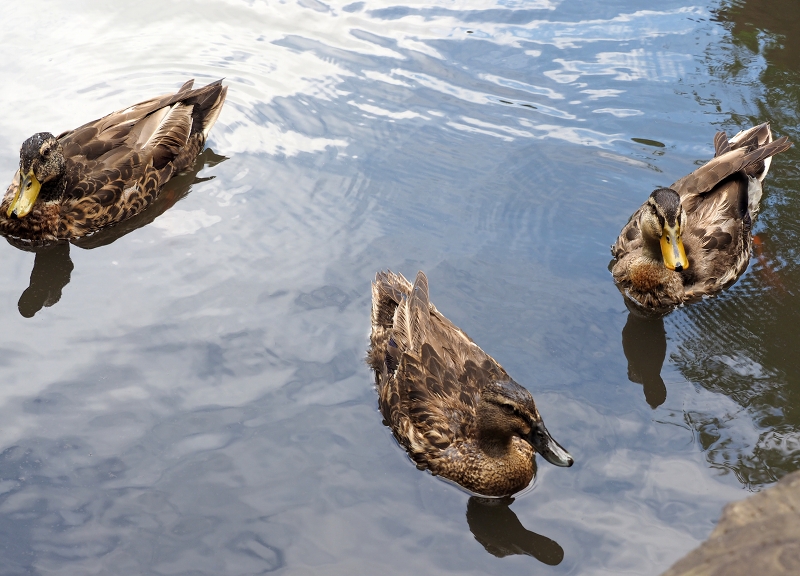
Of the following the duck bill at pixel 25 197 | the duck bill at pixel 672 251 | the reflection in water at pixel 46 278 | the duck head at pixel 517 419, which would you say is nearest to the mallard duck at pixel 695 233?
the duck bill at pixel 672 251

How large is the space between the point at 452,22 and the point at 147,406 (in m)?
6.46

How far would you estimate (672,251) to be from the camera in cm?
691

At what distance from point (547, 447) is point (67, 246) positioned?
506cm

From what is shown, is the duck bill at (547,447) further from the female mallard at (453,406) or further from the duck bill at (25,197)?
the duck bill at (25,197)

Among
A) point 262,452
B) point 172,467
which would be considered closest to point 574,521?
point 262,452

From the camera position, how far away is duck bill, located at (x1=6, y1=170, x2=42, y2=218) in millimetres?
7551

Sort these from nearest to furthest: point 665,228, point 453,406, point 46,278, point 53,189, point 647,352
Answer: point 453,406
point 647,352
point 665,228
point 46,278
point 53,189

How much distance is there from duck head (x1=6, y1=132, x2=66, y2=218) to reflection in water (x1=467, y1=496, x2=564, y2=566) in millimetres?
4944

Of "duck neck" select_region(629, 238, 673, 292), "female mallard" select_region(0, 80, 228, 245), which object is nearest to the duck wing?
"duck neck" select_region(629, 238, 673, 292)

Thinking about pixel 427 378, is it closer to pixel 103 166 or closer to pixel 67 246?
pixel 67 246

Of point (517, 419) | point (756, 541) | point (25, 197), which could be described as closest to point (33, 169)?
point (25, 197)

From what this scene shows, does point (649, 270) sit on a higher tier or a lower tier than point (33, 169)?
lower

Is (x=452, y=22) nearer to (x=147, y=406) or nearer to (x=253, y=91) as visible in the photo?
(x=253, y=91)

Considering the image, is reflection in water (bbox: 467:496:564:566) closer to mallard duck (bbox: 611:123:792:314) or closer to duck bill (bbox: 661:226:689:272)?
mallard duck (bbox: 611:123:792:314)
